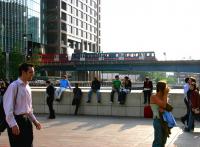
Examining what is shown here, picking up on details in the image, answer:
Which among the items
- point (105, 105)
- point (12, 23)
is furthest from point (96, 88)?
point (12, 23)

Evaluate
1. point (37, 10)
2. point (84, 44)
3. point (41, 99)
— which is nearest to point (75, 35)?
point (84, 44)

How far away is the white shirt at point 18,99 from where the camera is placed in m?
5.54

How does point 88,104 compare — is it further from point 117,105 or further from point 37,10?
point 37,10

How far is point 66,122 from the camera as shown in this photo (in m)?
14.9

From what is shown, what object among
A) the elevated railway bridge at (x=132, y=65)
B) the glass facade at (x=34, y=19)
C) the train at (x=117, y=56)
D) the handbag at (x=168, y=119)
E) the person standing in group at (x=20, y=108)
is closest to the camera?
the person standing in group at (x=20, y=108)

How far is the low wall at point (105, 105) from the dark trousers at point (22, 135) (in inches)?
439

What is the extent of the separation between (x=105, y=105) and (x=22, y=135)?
12018 millimetres

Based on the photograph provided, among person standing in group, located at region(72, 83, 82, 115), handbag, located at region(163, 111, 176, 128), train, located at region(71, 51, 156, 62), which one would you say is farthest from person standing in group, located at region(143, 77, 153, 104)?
train, located at region(71, 51, 156, 62)

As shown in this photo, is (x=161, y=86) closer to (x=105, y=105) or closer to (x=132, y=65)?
(x=105, y=105)

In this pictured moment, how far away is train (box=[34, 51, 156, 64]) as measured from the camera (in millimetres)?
75688

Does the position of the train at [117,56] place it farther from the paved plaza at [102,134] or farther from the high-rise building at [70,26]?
the paved plaza at [102,134]

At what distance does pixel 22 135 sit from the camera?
5543 mm

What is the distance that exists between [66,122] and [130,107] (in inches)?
127

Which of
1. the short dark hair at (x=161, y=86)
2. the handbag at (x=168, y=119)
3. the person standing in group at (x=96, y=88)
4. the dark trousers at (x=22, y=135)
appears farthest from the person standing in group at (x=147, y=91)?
the dark trousers at (x=22, y=135)
